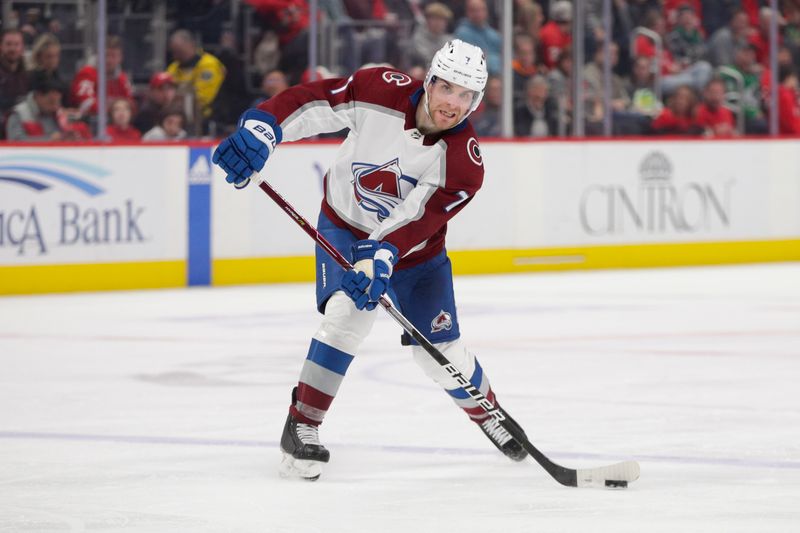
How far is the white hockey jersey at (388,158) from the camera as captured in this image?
11.7 feet

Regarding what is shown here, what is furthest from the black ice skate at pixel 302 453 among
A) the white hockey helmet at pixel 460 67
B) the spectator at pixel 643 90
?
the spectator at pixel 643 90

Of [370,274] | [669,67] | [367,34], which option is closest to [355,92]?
[370,274]

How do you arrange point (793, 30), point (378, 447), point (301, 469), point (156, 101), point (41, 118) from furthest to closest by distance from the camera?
1. point (793, 30)
2. point (156, 101)
3. point (41, 118)
4. point (378, 447)
5. point (301, 469)

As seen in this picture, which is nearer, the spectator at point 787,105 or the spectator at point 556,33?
the spectator at point 556,33

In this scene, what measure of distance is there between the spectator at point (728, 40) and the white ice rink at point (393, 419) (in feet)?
10.2

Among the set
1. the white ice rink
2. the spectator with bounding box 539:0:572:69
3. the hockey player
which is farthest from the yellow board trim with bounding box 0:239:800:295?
the hockey player

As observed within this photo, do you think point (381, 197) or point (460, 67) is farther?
point (381, 197)

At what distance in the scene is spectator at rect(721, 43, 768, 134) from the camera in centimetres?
1031

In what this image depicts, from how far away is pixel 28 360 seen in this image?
5.60 metres

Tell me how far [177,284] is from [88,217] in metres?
0.64

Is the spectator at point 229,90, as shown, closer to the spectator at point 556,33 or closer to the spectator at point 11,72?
the spectator at point 11,72

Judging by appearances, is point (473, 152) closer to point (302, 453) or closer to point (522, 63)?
point (302, 453)

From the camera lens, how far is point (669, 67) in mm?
10336

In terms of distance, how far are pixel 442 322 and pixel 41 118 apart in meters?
4.67
